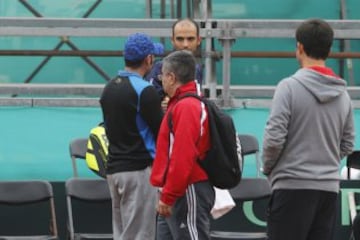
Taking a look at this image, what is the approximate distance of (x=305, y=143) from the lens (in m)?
4.88

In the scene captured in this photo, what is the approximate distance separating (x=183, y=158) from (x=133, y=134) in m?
0.78

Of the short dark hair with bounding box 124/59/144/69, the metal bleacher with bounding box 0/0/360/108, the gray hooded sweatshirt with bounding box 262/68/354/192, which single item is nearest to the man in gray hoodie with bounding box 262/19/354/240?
the gray hooded sweatshirt with bounding box 262/68/354/192

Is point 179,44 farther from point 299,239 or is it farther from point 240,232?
point 299,239

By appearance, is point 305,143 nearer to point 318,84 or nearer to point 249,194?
point 318,84

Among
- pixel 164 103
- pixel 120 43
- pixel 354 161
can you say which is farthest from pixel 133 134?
pixel 120 43

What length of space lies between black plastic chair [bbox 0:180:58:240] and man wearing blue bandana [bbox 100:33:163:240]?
1.02 meters

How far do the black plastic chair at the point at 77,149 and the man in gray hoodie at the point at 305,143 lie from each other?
231 centimetres

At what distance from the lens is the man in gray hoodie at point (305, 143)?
15.9 ft

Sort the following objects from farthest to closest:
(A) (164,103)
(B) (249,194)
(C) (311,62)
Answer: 1. (B) (249,194)
2. (A) (164,103)
3. (C) (311,62)

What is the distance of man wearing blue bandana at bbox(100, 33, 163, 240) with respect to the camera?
18.7 ft

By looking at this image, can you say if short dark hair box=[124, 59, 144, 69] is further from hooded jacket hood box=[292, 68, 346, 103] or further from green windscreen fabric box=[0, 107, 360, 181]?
green windscreen fabric box=[0, 107, 360, 181]

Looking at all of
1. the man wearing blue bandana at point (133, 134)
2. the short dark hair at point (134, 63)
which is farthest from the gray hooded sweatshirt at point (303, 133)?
the short dark hair at point (134, 63)

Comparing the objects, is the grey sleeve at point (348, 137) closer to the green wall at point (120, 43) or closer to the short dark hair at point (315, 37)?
the short dark hair at point (315, 37)

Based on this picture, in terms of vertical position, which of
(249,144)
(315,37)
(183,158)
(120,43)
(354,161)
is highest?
(315,37)
